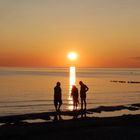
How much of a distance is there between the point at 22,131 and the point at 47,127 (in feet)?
4.42

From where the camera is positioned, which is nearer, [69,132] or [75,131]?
[69,132]

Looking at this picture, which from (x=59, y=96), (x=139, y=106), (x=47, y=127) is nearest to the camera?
(x=47, y=127)

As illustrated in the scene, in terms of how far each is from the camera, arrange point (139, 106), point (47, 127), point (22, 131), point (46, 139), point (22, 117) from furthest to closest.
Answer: point (139, 106) → point (22, 117) → point (47, 127) → point (22, 131) → point (46, 139)

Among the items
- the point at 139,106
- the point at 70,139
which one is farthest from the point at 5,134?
the point at 139,106

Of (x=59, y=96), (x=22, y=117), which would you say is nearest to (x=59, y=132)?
(x=59, y=96)

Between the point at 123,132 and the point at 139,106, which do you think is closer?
the point at 123,132

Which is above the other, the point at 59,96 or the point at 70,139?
the point at 59,96

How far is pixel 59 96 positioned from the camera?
19266 mm

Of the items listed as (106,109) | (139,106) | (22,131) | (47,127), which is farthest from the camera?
(139,106)

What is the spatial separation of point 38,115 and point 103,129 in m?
8.16

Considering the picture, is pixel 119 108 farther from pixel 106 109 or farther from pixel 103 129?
pixel 103 129

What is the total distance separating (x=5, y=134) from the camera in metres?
13.3

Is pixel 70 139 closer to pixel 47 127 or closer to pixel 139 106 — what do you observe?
pixel 47 127

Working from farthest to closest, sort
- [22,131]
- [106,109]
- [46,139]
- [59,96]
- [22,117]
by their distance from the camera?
1. [106,109]
2. [22,117]
3. [59,96]
4. [22,131]
5. [46,139]
